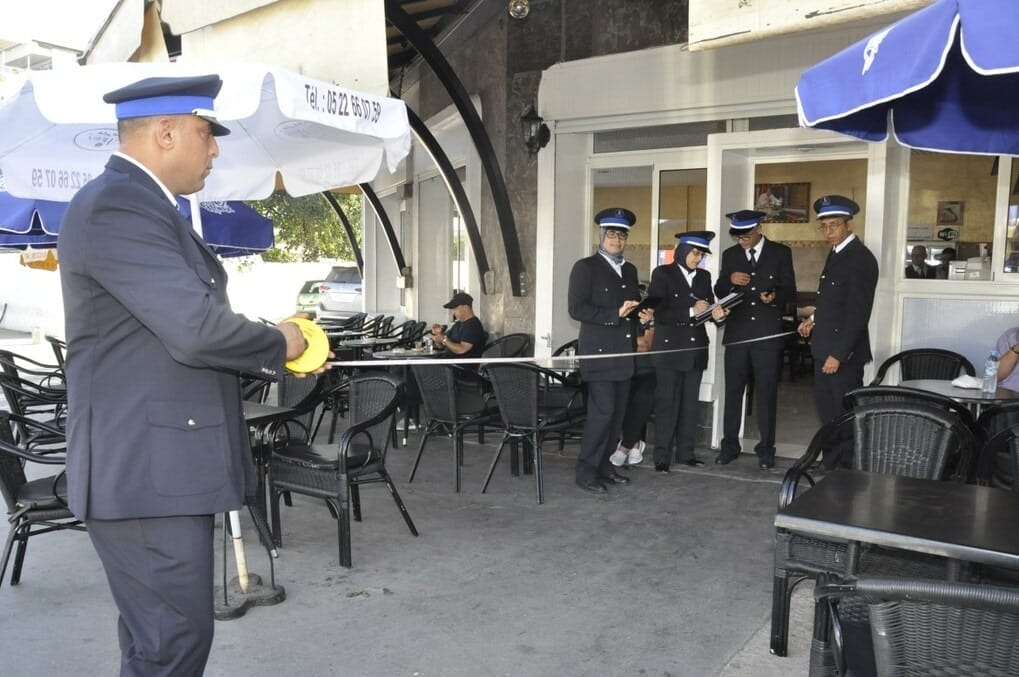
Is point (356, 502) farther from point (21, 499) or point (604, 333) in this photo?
point (604, 333)

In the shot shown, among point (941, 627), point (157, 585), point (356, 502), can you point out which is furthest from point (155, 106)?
point (356, 502)

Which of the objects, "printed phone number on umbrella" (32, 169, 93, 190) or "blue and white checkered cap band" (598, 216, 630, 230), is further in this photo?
"blue and white checkered cap band" (598, 216, 630, 230)

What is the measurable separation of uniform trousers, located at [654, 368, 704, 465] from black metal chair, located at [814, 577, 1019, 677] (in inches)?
191

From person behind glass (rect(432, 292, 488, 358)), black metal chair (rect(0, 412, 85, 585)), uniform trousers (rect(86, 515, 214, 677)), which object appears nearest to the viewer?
uniform trousers (rect(86, 515, 214, 677))

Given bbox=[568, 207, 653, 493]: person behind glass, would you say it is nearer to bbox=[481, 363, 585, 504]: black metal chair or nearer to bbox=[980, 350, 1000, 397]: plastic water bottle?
bbox=[481, 363, 585, 504]: black metal chair

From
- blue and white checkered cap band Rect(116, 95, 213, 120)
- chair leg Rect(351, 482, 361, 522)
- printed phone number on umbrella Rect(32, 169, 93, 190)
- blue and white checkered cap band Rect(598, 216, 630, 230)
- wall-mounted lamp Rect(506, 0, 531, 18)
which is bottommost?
chair leg Rect(351, 482, 361, 522)

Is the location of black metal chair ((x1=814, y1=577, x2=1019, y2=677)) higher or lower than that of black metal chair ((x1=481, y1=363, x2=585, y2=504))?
higher

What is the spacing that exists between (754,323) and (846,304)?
0.81 m

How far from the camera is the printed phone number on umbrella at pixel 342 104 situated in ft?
13.9

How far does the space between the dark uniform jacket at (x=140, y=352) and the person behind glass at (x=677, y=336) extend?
483 centimetres

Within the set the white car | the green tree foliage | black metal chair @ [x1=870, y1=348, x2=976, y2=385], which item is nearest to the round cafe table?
black metal chair @ [x1=870, y1=348, x2=976, y2=385]

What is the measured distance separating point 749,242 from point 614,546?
9.93 ft

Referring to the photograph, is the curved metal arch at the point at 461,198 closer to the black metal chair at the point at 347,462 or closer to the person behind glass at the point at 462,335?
the person behind glass at the point at 462,335

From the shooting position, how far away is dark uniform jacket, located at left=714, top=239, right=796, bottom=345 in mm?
6727
